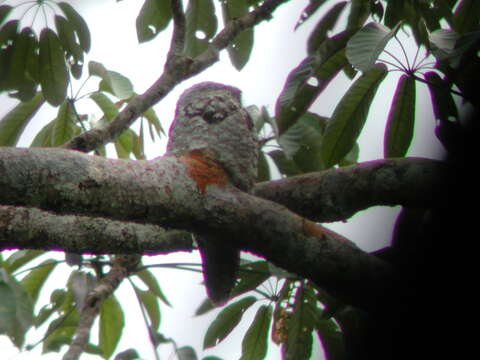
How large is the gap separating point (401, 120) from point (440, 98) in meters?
0.21

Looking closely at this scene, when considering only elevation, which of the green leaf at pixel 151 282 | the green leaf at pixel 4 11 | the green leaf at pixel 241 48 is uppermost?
the green leaf at pixel 4 11

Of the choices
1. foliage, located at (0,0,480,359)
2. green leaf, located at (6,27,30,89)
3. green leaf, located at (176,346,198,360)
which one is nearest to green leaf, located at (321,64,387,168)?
foliage, located at (0,0,480,359)

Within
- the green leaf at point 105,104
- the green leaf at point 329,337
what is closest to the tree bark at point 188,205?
the green leaf at point 329,337

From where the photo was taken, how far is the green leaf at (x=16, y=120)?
1881 mm

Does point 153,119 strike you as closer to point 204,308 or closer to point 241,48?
point 241,48

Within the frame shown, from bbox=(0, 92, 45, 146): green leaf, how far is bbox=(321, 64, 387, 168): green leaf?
113 cm

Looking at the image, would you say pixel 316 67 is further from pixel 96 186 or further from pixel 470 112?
pixel 470 112

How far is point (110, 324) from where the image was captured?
6.88ft

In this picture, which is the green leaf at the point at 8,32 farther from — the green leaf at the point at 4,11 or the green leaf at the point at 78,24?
the green leaf at the point at 78,24

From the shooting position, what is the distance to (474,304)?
0.51 meters

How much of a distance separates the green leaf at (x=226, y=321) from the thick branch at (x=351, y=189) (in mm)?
568

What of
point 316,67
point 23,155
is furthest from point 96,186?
point 316,67

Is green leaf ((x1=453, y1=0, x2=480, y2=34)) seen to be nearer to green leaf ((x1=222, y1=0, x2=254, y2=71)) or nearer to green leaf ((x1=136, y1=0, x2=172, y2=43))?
→ green leaf ((x1=222, y1=0, x2=254, y2=71))

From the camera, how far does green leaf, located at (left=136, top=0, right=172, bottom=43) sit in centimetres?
176
